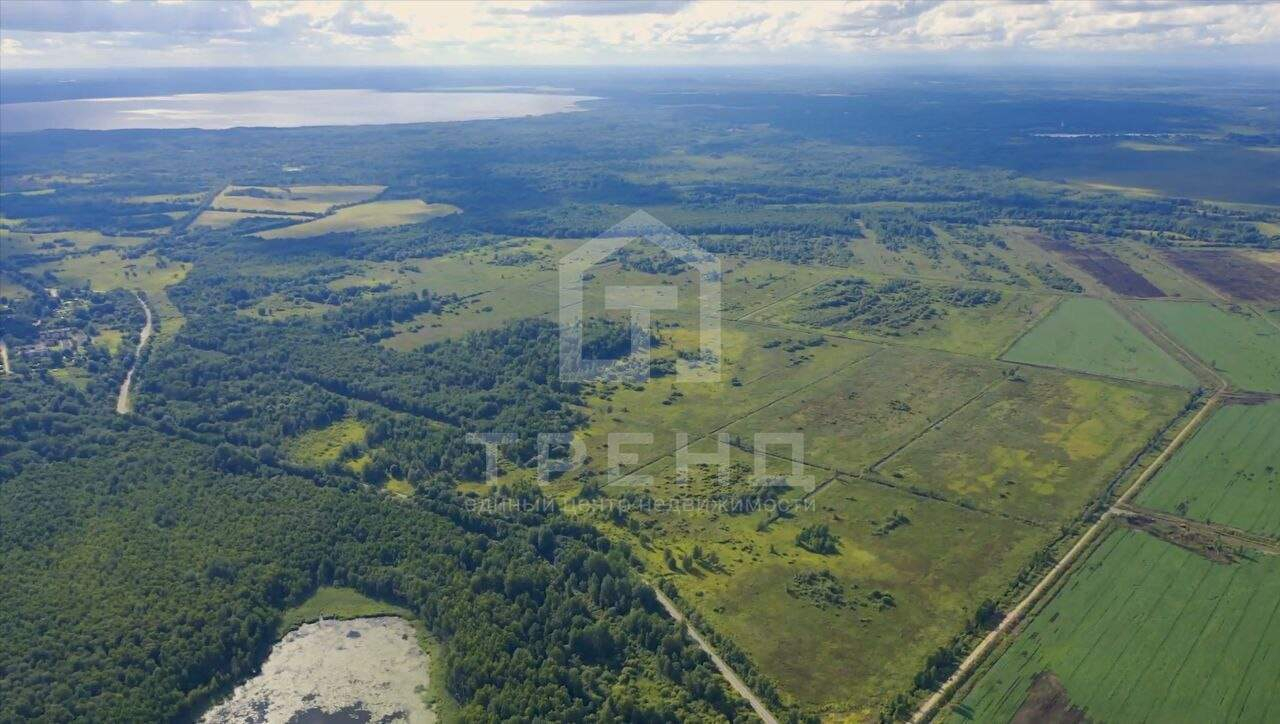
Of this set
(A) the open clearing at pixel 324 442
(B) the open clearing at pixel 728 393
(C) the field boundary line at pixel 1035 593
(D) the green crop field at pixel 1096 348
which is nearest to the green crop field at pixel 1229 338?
(D) the green crop field at pixel 1096 348

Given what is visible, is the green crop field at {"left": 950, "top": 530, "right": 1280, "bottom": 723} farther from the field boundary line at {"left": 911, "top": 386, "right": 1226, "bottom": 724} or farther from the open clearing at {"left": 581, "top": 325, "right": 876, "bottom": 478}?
the open clearing at {"left": 581, "top": 325, "right": 876, "bottom": 478}

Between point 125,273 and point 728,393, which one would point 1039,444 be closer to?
point 728,393

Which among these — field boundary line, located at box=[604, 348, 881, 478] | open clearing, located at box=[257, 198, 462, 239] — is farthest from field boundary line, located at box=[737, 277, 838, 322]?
open clearing, located at box=[257, 198, 462, 239]

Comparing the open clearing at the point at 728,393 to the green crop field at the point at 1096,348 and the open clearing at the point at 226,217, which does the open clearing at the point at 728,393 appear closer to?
the green crop field at the point at 1096,348

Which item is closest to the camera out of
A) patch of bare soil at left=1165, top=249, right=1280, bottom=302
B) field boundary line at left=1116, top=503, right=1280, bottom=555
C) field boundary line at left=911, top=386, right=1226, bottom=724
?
field boundary line at left=911, top=386, right=1226, bottom=724

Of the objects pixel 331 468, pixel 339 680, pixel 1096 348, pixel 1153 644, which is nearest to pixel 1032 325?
pixel 1096 348

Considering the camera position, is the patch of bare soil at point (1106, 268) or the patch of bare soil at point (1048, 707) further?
the patch of bare soil at point (1106, 268)
